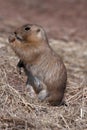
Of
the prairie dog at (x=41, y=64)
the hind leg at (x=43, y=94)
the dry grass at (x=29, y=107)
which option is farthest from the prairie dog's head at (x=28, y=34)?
the hind leg at (x=43, y=94)

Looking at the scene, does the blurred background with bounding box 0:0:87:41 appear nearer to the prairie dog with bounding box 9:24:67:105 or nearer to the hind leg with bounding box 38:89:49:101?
the prairie dog with bounding box 9:24:67:105

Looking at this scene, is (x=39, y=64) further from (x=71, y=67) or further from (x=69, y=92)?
(x=71, y=67)

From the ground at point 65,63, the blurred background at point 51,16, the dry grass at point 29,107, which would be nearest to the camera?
the dry grass at point 29,107

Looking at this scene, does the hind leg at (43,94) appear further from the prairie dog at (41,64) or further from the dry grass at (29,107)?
the dry grass at (29,107)

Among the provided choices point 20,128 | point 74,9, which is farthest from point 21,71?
point 74,9

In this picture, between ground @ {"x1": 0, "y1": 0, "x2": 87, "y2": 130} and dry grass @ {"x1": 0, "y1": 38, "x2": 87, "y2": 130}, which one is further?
ground @ {"x1": 0, "y1": 0, "x2": 87, "y2": 130}

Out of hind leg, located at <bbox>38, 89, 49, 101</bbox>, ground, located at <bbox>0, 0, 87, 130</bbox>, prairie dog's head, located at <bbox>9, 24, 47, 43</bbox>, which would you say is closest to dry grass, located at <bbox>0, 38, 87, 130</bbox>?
ground, located at <bbox>0, 0, 87, 130</bbox>
